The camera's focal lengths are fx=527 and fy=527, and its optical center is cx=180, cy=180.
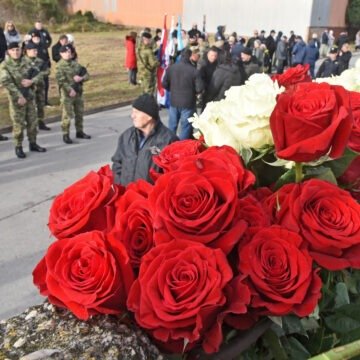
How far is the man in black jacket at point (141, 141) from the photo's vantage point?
411cm

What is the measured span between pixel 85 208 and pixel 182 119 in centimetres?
796

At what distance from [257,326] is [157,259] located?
28cm

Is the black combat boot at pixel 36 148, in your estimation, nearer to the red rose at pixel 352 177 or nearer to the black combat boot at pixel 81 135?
the black combat boot at pixel 81 135

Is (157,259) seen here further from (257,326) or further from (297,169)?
(297,169)

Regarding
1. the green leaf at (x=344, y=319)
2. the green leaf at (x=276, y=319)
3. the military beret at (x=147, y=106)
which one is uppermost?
the green leaf at (x=276, y=319)

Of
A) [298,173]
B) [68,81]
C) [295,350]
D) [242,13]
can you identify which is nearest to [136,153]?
[298,173]

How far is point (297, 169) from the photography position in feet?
4.30

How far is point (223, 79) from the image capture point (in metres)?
8.66

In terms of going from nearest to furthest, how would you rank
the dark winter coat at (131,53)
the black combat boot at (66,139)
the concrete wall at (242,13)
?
the black combat boot at (66,139) < the dark winter coat at (131,53) < the concrete wall at (242,13)

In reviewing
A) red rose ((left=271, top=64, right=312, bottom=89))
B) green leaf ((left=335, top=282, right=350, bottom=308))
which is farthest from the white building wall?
green leaf ((left=335, top=282, right=350, bottom=308))

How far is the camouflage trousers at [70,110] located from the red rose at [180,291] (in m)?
8.20

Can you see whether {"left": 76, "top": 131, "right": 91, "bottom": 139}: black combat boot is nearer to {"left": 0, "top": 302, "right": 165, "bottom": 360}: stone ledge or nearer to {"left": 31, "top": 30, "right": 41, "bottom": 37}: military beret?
{"left": 31, "top": 30, "right": 41, "bottom": 37}: military beret

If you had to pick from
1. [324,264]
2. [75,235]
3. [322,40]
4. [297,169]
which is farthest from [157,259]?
[322,40]

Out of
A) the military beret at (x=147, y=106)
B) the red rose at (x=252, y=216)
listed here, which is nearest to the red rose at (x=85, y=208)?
the red rose at (x=252, y=216)
